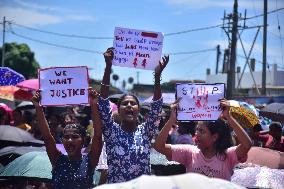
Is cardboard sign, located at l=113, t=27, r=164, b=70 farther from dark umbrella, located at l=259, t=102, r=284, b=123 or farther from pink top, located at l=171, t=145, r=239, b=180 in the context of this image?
dark umbrella, located at l=259, t=102, r=284, b=123

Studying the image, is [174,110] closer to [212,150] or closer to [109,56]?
[212,150]

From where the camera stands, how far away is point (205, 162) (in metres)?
4.09

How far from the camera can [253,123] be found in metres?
8.62

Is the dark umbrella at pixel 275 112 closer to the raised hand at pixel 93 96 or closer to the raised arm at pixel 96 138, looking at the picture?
the raised hand at pixel 93 96

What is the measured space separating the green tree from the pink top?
118 ft

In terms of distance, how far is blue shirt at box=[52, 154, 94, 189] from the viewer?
3.97m

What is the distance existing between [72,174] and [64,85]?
1.07m

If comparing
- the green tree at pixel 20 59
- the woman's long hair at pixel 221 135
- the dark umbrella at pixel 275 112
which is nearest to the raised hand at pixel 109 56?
the woman's long hair at pixel 221 135

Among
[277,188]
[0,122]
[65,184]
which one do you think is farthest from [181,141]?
[0,122]

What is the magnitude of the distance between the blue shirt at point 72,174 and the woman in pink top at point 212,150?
68 cm

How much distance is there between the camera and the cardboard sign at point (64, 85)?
4.61 m

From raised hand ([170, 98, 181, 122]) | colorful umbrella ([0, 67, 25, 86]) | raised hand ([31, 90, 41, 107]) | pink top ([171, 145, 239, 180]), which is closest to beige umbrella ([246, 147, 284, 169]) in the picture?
pink top ([171, 145, 239, 180])

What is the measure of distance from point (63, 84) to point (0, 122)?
18.2 feet

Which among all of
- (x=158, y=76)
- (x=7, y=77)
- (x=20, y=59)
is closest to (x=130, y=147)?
(x=158, y=76)
